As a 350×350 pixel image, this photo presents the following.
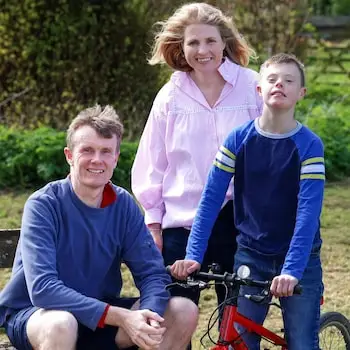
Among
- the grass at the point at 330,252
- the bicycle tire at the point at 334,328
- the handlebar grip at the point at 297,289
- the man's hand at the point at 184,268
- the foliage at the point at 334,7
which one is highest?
the handlebar grip at the point at 297,289

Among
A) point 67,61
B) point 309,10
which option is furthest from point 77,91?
point 309,10

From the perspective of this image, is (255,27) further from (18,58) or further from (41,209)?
(41,209)

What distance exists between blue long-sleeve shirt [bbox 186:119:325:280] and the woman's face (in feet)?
1.37

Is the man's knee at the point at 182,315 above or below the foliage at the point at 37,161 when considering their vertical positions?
above

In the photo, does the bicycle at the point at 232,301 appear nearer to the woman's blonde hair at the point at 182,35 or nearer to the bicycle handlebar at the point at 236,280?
the bicycle handlebar at the point at 236,280

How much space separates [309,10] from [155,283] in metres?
Result: 9.77

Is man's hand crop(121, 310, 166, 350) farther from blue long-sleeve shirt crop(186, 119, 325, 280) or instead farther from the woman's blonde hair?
the woman's blonde hair

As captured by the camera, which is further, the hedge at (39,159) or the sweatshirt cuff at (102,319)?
the hedge at (39,159)

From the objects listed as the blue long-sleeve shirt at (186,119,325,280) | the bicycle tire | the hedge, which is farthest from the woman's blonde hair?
the hedge

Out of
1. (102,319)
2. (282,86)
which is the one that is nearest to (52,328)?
(102,319)

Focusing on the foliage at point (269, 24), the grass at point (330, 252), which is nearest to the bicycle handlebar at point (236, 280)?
the grass at point (330, 252)

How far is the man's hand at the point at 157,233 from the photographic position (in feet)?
15.3

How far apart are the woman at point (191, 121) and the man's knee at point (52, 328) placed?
0.83 meters

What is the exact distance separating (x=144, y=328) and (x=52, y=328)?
1.21 ft
